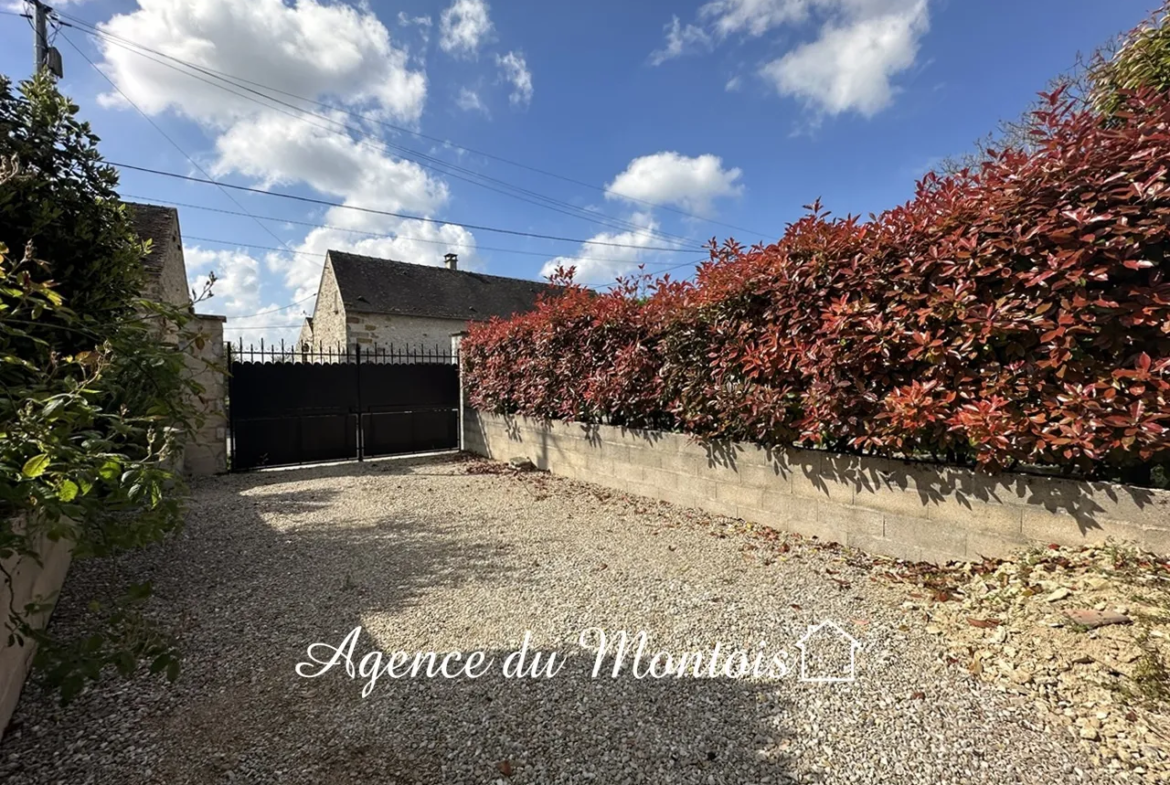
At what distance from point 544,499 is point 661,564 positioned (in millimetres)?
2209

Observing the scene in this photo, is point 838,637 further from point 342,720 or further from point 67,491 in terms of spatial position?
point 67,491

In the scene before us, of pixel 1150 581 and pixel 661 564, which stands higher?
pixel 1150 581

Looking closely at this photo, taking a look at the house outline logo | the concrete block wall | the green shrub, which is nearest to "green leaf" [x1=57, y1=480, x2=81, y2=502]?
the green shrub

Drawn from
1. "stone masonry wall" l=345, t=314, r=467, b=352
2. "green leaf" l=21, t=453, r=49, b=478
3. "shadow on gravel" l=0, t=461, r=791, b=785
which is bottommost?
"shadow on gravel" l=0, t=461, r=791, b=785

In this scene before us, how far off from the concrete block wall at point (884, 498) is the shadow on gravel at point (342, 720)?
1.91 metres

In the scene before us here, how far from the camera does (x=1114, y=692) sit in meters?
1.90

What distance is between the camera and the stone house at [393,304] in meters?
18.2

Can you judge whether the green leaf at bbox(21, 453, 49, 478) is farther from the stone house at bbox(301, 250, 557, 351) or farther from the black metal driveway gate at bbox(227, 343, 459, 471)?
the stone house at bbox(301, 250, 557, 351)

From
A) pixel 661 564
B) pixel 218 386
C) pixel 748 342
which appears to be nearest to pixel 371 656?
pixel 661 564

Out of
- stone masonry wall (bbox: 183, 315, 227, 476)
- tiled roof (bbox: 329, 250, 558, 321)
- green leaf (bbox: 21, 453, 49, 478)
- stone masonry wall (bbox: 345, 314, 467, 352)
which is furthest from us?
tiled roof (bbox: 329, 250, 558, 321)

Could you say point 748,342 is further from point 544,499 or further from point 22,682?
point 22,682

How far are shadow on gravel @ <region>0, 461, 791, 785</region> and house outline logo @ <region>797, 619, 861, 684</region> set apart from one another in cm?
27

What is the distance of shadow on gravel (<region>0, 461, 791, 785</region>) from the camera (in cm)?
171

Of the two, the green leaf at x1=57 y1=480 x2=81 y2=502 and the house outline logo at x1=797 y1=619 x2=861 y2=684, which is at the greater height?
the green leaf at x1=57 y1=480 x2=81 y2=502
